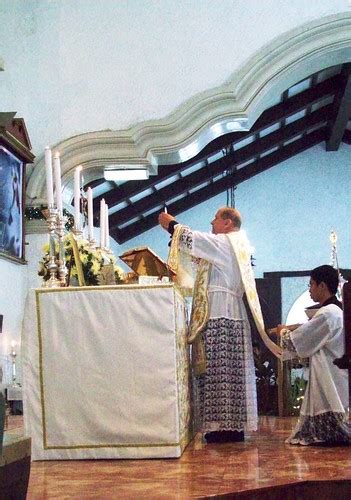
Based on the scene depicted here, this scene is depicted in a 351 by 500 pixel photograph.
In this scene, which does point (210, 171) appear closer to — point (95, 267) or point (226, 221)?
point (226, 221)

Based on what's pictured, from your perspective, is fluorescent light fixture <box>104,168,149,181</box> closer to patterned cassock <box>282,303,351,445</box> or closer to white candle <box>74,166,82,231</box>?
white candle <box>74,166,82,231</box>

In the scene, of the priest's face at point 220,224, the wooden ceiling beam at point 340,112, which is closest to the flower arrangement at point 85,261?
the priest's face at point 220,224

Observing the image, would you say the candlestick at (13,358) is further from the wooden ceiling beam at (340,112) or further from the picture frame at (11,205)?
the wooden ceiling beam at (340,112)

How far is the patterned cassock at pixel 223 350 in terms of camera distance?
211 inches

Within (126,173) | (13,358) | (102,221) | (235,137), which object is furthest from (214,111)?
(235,137)

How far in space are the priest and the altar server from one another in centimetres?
29

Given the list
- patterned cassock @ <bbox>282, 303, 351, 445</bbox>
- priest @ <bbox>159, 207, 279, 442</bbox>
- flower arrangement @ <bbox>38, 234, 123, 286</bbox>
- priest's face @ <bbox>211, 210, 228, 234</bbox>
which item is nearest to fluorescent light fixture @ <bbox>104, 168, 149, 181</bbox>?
priest's face @ <bbox>211, 210, 228, 234</bbox>

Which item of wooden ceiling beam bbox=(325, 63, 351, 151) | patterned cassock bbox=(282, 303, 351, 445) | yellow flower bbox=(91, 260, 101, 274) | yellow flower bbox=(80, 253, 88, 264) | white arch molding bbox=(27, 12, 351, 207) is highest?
wooden ceiling beam bbox=(325, 63, 351, 151)

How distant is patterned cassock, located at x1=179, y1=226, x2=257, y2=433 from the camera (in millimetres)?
5367

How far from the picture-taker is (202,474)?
397 centimetres

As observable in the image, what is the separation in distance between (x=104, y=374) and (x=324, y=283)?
1651 millimetres

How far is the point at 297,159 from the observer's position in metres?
17.8

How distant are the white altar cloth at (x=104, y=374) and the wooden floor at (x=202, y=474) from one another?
12cm

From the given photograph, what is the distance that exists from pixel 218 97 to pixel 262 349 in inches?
163
